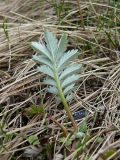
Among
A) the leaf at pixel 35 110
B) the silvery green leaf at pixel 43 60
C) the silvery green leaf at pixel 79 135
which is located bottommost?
the silvery green leaf at pixel 79 135

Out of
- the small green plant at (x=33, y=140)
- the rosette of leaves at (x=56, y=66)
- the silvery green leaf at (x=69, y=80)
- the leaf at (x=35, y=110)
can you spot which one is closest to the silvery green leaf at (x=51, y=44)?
the rosette of leaves at (x=56, y=66)

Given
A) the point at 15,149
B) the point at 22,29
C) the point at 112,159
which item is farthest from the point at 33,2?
the point at 112,159

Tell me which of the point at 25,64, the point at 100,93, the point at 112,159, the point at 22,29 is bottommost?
the point at 112,159

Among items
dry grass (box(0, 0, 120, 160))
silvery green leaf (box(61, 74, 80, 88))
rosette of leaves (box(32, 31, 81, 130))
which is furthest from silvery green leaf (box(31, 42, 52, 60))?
dry grass (box(0, 0, 120, 160))

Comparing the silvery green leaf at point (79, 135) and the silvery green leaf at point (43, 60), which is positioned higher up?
the silvery green leaf at point (43, 60)

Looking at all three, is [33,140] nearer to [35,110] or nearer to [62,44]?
[35,110]

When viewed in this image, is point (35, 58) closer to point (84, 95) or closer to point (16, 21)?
point (84, 95)

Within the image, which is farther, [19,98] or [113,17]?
[113,17]

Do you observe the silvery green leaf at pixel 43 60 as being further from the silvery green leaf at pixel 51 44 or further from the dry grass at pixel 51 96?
the dry grass at pixel 51 96

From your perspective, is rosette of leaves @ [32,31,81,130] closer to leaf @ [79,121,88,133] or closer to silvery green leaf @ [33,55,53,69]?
silvery green leaf @ [33,55,53,69]
